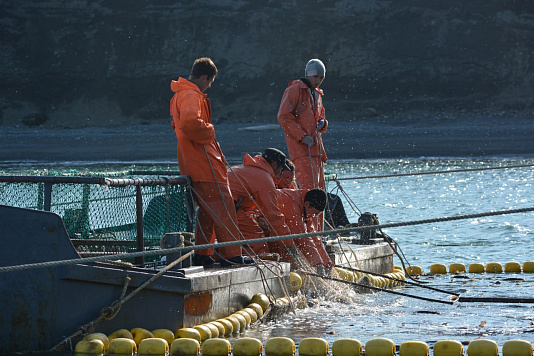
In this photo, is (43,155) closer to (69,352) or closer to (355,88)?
(355,88)

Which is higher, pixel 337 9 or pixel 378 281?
pixel 337 9

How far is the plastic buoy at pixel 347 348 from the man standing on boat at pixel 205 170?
1.50 m

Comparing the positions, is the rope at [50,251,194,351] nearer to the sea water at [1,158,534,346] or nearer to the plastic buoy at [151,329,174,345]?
the plastic buoy at [151,329,174,345]

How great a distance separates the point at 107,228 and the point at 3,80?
6982 cm

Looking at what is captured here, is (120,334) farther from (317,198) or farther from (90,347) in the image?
(317,198)

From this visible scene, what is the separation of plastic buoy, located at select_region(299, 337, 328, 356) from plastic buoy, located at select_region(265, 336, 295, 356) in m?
0.07

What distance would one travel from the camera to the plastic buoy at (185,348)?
6891 mm

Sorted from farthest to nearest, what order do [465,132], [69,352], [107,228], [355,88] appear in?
[355,88]
[465,132]
[107,228]
[69,352]

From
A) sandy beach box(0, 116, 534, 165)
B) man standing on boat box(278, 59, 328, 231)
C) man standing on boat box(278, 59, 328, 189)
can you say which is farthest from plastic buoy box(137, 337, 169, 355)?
sandy beach box(0, 116, 534, 165)

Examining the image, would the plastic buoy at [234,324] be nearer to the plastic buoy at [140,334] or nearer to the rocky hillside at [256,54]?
the plastic buoy at [140,334]

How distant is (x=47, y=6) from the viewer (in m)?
78.2

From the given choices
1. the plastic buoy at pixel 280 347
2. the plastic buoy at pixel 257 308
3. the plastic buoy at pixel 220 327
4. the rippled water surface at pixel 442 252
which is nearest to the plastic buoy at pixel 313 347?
the plastic buoy at pixel 280 347

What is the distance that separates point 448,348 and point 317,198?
2617 millimetres

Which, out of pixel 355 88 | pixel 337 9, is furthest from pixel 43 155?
pixel 337 9
